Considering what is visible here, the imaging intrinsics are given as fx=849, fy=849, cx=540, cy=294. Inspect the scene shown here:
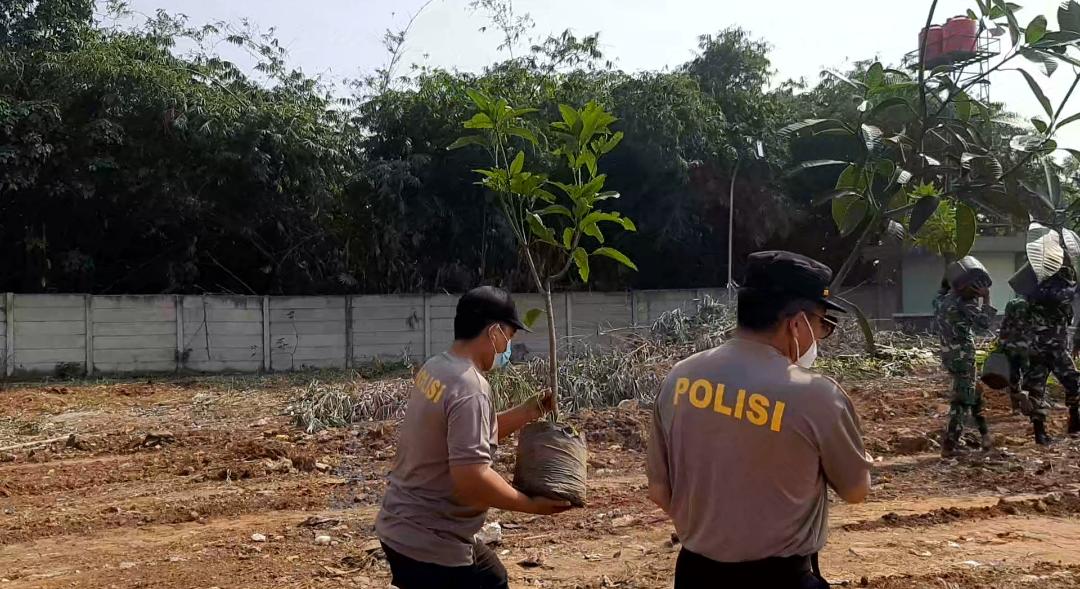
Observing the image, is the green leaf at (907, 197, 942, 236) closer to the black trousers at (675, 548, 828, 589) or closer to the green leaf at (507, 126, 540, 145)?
the black trousers at (675, 548, 828, 589)

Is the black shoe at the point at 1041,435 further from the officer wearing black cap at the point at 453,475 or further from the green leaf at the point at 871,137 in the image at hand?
the officer wearing black cap at the point at 453,475

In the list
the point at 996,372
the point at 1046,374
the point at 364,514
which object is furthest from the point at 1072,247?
the point at 1046,374

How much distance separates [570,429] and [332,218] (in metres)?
13.7

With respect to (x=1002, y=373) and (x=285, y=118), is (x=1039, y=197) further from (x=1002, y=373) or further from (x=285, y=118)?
(x=285, y=118)

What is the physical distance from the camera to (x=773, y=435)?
1798 mm

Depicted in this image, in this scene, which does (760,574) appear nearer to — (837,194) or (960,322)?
(837,194)

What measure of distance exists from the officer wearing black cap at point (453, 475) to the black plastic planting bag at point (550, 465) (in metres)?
0.04

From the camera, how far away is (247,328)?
45.9ft

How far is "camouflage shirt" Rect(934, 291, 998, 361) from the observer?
20.7 ft

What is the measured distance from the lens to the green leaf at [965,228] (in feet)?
7.59

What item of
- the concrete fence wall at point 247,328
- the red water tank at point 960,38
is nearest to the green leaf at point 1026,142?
the red water tank at point 960,38

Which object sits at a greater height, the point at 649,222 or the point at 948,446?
the point at 649,222

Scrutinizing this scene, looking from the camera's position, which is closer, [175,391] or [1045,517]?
[1045,517]

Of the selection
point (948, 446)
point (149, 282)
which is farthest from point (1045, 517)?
point (149, 282)
